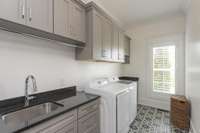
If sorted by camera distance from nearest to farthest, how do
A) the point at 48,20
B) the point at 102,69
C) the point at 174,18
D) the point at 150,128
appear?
the point at 48,20, the point at 150,128, the point at 102,69, the point at 174,18

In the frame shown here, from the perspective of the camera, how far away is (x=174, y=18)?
319cm

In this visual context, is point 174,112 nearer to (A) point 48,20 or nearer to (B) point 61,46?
(B) point 61,46

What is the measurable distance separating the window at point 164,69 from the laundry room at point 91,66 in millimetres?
25

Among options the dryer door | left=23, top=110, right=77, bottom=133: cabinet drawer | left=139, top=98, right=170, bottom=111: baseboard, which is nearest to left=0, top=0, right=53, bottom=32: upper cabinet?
left=23, top=110, right=77, bottom=133: cabinet drawer

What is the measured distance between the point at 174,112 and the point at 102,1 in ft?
9.75

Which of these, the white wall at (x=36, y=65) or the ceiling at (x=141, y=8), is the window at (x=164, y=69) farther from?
the white wall at (x=36, y=65)

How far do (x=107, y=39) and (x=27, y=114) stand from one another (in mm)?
1847

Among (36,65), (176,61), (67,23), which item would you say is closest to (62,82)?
(36,65)

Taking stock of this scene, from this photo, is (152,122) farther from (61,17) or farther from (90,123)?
(61,17)

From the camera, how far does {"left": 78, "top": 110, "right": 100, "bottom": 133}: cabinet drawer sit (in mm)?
1400

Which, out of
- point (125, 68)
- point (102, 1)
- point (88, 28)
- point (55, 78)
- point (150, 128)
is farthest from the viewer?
point (125, 68)

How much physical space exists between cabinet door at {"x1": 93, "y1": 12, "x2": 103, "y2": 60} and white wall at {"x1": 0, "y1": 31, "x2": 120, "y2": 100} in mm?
415

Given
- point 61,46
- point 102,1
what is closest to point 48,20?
point 61,46

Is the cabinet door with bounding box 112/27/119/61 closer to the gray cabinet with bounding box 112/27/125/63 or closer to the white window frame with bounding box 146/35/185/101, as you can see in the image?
the gray cabinet with bounding box 112/27/125/63
